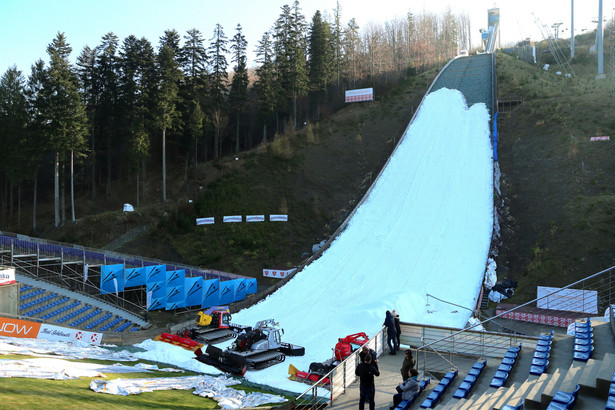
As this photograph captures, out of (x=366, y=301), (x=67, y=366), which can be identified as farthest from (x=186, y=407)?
(x=366, y=301)

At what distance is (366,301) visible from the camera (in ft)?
61.4

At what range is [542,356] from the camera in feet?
31.3

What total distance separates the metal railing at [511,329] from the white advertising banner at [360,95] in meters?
31.8

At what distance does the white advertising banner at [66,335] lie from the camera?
14836 mm

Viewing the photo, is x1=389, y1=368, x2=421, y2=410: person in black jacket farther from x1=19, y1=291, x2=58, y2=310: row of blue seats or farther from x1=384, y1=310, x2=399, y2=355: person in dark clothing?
x1=19, y1=291, x2=58, y2=310: row of blue seats

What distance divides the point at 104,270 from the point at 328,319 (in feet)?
37.1

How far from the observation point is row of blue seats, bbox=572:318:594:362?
891 cm

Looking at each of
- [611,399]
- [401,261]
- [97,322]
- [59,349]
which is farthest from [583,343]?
[97,322]

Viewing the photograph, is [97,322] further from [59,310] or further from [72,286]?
[72,286]

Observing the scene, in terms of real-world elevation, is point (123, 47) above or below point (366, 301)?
above

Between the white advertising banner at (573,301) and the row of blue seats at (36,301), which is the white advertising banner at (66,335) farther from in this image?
the white advertising banner at (573,301)

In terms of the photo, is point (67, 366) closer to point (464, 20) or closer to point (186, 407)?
point (186, 407)

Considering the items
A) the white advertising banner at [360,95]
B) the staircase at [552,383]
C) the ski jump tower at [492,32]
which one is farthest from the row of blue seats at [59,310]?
the ski jump tower at [492,32]

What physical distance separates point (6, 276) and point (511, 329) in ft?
62.8
